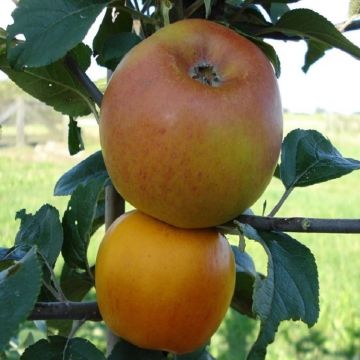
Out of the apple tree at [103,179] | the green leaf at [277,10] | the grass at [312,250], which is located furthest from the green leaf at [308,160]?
the grass at [312,250]

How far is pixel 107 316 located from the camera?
565 mm

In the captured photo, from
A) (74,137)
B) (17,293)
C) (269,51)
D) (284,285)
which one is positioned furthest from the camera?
(74,137)

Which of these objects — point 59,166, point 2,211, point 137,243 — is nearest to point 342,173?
point 137,243

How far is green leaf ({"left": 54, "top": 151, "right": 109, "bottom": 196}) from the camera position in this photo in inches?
27.6

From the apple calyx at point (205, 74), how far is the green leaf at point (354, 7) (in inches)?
11.7

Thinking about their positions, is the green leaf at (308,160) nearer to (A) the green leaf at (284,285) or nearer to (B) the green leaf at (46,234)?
(A) the green leaf at (284,285)

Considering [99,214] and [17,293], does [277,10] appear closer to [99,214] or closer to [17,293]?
[99,214]

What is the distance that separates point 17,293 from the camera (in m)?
0.42

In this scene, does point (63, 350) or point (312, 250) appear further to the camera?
point (312, 250)

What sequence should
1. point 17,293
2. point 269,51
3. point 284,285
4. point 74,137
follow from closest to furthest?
point 17,293
point 284,285
point 269,51
point 74,137

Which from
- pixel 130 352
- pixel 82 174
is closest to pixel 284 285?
pixel 130 352

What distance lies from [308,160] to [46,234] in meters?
0.25

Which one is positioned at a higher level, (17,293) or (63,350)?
(17,293)

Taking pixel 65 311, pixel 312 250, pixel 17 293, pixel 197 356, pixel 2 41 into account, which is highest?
pixel 2 41
